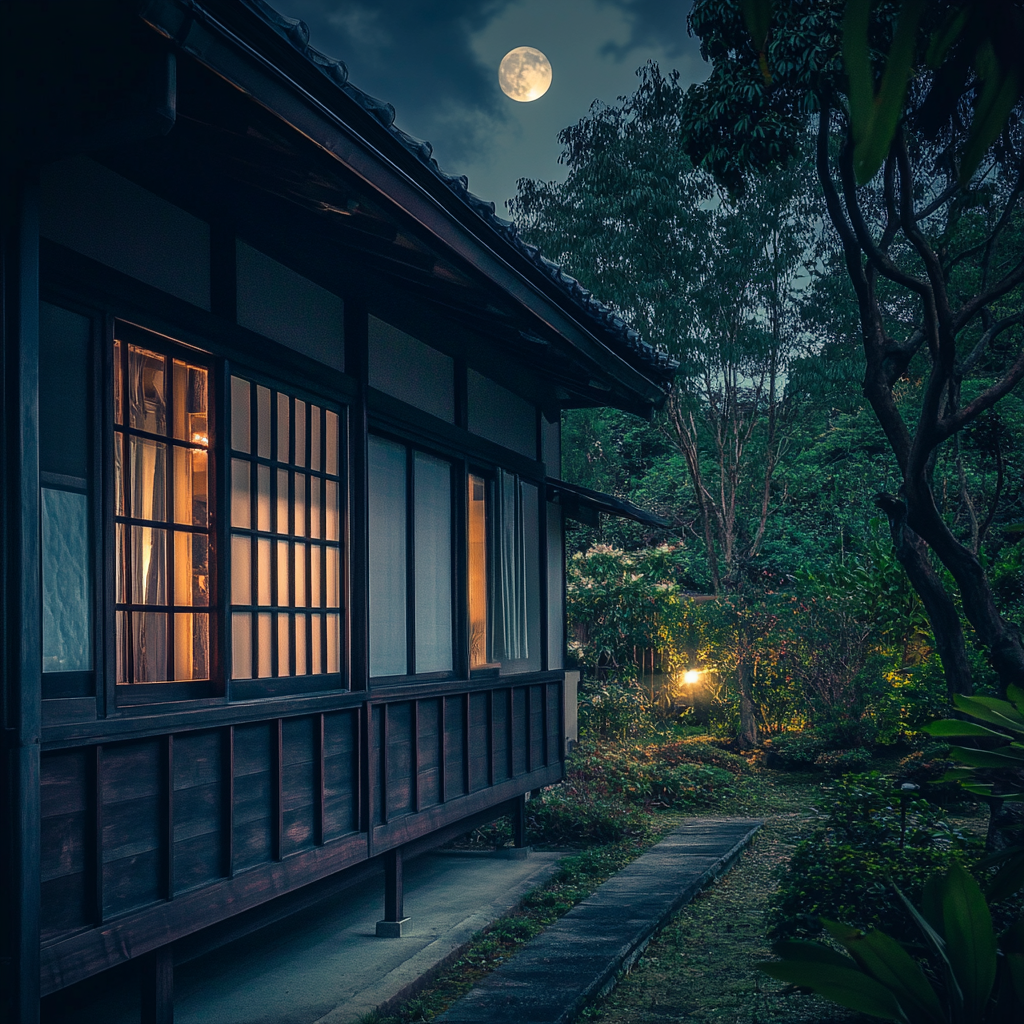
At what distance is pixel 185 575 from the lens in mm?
4297

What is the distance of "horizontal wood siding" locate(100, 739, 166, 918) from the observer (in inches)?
141

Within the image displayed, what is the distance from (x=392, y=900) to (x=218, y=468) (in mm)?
3133

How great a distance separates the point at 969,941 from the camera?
248 cm

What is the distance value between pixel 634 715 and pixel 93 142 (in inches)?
538

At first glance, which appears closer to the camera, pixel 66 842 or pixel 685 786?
pixel 66 842

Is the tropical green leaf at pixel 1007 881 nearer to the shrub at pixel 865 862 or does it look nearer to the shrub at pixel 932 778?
the shrub at pixel 865 862

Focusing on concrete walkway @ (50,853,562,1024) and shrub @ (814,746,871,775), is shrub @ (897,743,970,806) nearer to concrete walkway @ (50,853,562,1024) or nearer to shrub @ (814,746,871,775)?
shrub @ (814,746,871,775)

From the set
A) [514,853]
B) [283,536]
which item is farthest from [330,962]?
[514,853]

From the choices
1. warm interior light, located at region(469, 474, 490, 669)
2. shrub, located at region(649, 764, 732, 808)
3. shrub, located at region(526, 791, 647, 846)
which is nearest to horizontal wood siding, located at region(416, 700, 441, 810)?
warm interior light, located at region(469, 474, 490, 669)

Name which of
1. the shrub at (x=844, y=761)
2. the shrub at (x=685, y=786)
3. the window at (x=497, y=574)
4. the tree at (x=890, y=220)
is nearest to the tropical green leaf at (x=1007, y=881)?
the tree at (x=890, y=220)

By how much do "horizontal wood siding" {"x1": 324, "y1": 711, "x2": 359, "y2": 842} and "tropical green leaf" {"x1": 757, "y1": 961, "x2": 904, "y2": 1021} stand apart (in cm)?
333

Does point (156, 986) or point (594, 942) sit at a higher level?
point (156, 986)

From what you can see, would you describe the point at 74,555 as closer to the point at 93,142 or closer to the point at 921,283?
the point at 93,142

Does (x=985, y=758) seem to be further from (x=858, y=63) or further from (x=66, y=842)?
(x=66, y=842)
